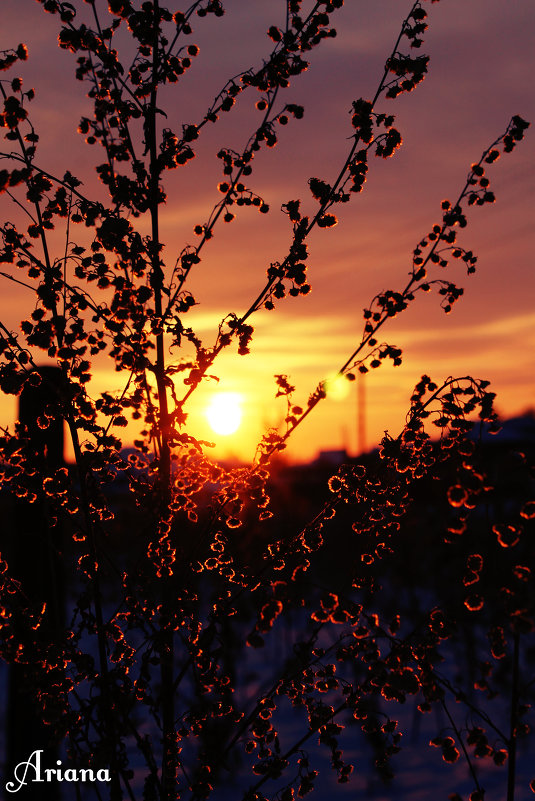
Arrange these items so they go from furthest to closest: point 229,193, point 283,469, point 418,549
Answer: point 283,469 → point 418,549 → point 229,193

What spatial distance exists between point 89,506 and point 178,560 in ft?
1.50

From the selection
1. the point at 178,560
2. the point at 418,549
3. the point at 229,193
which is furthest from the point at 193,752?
the point at 229,193

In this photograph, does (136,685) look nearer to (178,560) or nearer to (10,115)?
(178,560)

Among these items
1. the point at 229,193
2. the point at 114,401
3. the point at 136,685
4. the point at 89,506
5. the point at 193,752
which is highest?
the point at 229,193

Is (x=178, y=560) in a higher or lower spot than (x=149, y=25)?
lower

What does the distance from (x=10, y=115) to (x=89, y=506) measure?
59.6 inches

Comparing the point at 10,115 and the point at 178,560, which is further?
the point at 178,560

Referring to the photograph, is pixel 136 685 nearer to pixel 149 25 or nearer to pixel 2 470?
pixel 2 470

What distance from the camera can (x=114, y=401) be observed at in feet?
9.74

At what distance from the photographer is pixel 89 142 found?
3.12 m

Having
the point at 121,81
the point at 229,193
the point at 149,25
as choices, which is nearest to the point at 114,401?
the point at 229,193

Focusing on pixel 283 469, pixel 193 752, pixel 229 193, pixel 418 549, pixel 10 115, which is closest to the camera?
pixel 10 115

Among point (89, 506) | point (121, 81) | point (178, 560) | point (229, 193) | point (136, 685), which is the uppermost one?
point (121, 81)

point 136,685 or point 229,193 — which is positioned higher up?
point 229,193
